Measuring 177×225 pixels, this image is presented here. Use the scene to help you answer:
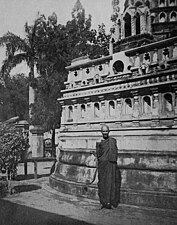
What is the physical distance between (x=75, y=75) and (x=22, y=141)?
4471 mm

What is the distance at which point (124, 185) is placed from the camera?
31.0 ft

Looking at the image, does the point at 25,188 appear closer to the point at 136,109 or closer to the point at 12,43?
the point at 136,109

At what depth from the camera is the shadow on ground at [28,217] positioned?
7614 millimetres

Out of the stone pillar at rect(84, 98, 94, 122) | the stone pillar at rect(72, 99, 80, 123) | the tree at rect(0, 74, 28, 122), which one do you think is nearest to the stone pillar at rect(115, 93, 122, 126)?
the stone pillar at rect(84, 98, 94, 122)

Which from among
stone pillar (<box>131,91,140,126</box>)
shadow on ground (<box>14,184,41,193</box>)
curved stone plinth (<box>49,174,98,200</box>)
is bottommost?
shadow on ground (<box>14,184,41,193</box>)

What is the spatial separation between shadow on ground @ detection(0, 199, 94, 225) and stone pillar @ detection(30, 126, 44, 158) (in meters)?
16.1

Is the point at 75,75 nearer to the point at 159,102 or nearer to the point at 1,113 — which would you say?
the point at 159,102

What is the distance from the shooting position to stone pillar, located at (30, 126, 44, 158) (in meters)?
25.5

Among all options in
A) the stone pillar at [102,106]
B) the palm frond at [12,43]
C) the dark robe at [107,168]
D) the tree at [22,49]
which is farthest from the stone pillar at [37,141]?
the dark robe at [107,168]

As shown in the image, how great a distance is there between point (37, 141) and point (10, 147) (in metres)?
14.6

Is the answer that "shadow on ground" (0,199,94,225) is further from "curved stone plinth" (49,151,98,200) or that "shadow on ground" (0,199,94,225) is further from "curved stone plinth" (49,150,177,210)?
"curved stone plinth" (49,151,98,200)

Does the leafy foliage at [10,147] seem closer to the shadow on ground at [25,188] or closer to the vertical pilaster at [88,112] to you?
the shadow on ground at [25,188]

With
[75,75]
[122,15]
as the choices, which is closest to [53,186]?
[75,75]

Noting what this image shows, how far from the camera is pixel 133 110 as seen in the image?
35.0 feet
